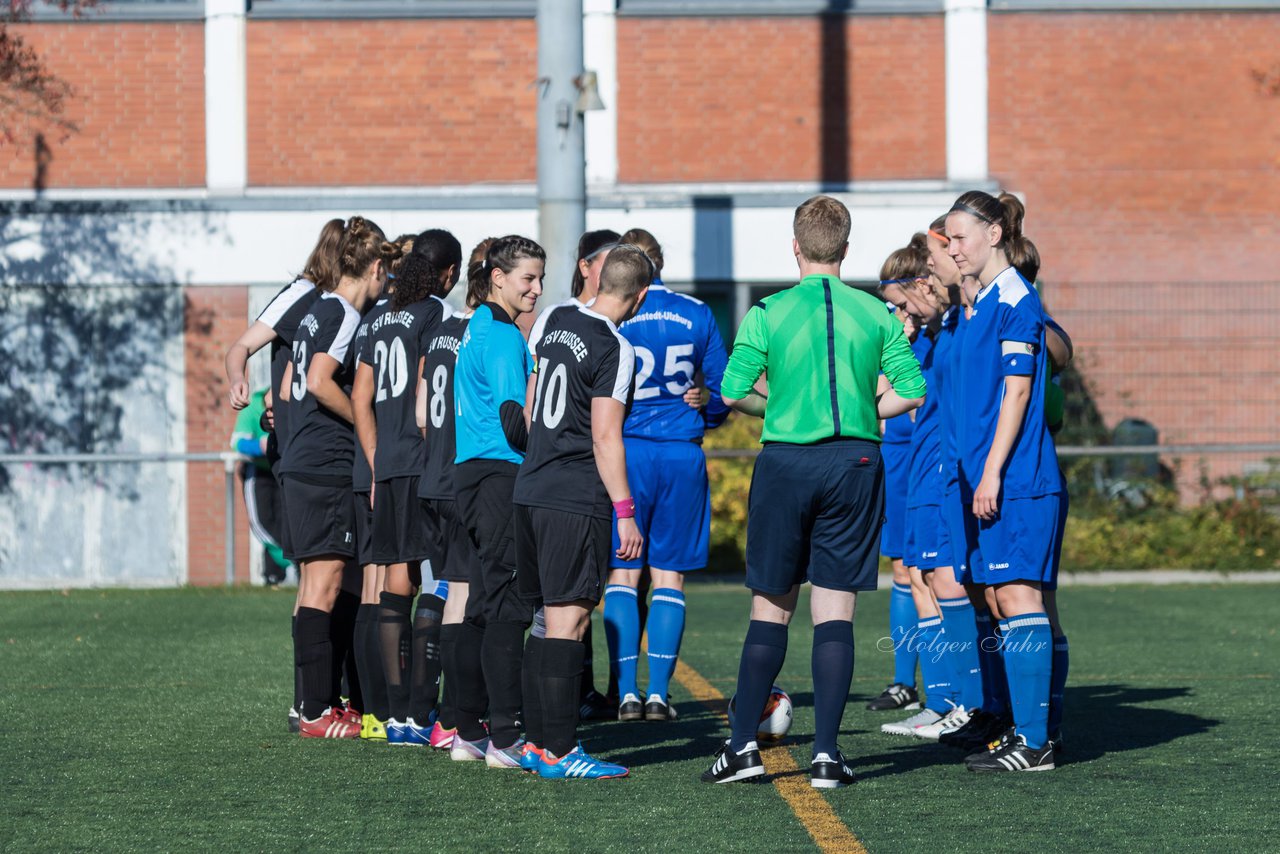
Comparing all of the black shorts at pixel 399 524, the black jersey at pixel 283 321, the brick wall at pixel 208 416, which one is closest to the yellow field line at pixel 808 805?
the black shorts at pixel 399 524

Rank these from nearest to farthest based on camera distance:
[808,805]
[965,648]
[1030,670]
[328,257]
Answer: [808,805] → [1030,670] → [965,648] → [328,257]

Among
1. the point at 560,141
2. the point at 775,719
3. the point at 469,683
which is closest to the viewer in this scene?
the point at 469,683

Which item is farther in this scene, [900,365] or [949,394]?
[949,394]

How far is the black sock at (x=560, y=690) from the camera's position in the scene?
6.35 m

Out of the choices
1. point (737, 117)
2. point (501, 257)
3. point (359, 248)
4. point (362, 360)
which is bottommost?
point (362, 360)

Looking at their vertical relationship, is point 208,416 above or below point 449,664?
above

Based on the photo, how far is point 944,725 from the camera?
751 cm

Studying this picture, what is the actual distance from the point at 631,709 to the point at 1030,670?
2.13 metres

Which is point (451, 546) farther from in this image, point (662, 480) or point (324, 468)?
point (662, 480)

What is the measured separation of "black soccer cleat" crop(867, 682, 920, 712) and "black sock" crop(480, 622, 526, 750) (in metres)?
2.26

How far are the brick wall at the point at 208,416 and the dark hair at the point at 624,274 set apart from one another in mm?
10865

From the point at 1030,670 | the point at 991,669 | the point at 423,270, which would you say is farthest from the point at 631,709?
the point at 423,270

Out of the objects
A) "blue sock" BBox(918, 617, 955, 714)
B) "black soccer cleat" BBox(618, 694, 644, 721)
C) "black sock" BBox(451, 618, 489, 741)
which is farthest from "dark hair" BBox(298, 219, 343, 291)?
"blue sock" BBox(918, 617, 955, 714)

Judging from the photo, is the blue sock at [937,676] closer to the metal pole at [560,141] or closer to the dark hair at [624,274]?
the dark hair at [624,274]
